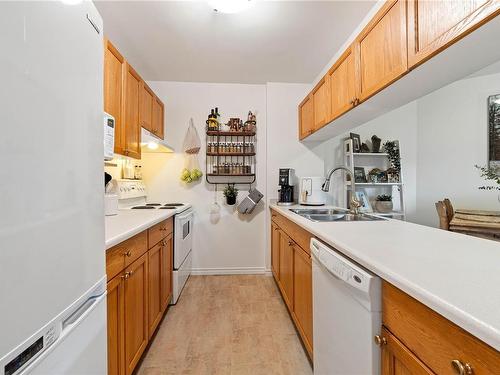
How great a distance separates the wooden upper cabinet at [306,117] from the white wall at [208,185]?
47cm

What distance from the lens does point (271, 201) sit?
297 cm

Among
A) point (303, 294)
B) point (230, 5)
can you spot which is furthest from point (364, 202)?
point (230, 5)

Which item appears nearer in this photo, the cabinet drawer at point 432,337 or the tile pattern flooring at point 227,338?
the cabinet drawer at point 432,337

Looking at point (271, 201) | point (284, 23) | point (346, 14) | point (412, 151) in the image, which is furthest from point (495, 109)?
point (271, 201)

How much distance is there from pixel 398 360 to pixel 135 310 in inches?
49.6

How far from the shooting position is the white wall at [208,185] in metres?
2.91

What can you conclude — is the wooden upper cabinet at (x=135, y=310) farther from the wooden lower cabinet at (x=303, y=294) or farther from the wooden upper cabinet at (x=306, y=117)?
the wooden upper cabinet at (x=306, y=117)

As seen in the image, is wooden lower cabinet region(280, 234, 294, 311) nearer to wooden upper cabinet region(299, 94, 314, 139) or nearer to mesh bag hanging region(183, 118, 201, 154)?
wooden upper cabinet region(299, 94, 314, 139)

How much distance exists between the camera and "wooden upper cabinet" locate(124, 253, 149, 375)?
118 centimetres

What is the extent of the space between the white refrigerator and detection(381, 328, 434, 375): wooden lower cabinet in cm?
88

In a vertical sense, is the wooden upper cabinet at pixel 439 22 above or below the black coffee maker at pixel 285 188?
above

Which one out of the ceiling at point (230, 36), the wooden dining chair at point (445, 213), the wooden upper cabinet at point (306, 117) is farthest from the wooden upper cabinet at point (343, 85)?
the wooden dining chair at point (445, 213)

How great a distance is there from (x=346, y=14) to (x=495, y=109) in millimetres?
1558

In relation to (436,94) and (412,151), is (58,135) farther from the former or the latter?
(412,151)
